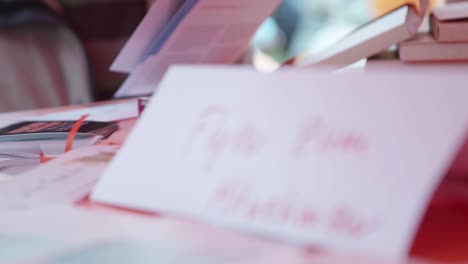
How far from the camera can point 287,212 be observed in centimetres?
31

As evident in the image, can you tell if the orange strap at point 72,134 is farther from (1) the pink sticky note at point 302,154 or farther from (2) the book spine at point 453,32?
(2) the book spine at point 453,32

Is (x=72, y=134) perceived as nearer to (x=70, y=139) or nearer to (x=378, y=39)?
(x=70, y=139)

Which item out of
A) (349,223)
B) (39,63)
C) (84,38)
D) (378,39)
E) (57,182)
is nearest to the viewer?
(349,223)

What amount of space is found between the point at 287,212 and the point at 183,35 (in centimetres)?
53

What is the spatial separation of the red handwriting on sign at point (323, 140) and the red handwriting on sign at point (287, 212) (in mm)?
31

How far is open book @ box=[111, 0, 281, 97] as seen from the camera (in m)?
0.75

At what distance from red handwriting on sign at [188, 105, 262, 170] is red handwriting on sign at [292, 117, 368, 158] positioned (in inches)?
1.1

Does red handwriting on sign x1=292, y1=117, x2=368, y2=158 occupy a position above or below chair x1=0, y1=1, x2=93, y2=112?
below

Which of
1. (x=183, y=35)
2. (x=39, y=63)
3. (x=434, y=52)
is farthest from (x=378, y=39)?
(x=39, y=63)

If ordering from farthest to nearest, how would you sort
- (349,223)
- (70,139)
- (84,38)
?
(84,38) → (70,139) → (349,223)

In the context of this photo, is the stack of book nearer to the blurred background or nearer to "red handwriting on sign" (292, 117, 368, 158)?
"red handwriting on sign" (292, 117, 368, 158)

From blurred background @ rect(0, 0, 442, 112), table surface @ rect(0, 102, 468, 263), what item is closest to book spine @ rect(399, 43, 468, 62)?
table surface @ rect(0, 102, 468, 263)

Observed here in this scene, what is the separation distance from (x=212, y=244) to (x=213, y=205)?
2 centimetres

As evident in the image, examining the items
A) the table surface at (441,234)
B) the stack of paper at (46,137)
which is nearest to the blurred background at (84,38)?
the stack of paper at (46,137)
